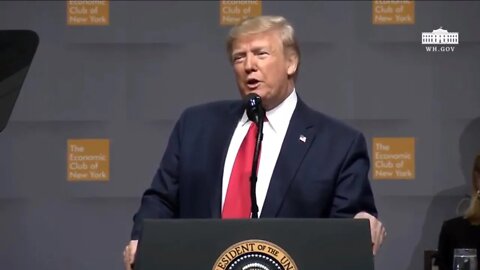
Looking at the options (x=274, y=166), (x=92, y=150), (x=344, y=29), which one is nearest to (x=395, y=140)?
(x=344, y=29)

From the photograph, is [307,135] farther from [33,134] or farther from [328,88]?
[33,134]

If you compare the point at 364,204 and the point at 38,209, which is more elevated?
the point at 364,204

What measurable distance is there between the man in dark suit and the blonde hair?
1.66m

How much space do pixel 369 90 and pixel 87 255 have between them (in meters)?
1.59

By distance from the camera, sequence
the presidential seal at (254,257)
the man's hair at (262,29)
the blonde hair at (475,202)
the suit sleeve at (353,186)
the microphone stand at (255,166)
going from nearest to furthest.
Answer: the presidential seal at (254,257) < the microphone stand at (255,166) < the suit sleeve at (353,186) < the man's hair at (262,29) < the blonde hair at (475,202)

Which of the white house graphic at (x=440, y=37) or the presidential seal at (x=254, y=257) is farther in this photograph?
the white house graphic at (x=440, y=37)

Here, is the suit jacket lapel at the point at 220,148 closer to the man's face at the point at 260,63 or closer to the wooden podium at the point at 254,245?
the man's face at the point at 260,63

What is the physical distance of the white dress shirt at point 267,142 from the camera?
2371mm

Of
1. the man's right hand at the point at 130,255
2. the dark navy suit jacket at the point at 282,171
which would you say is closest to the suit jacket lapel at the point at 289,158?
the dark navy suit jacket at the point at 282,171

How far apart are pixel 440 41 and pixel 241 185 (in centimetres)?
198

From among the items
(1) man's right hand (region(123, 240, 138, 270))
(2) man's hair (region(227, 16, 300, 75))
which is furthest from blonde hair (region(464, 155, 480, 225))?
(1) man's right hand (region(123, 240, 138, 270))

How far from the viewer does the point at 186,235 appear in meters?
1.76

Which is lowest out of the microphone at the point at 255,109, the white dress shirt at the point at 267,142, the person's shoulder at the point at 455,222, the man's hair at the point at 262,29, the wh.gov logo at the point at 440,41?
the person's shoulder at the point at 455,222

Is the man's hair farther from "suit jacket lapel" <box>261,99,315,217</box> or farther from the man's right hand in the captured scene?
the man's right hand
